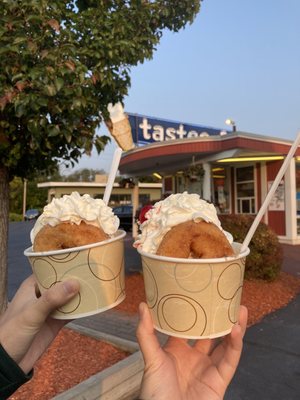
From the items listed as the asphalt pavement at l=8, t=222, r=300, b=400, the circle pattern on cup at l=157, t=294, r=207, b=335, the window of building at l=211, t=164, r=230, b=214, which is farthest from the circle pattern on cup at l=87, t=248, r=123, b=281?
the window of building at l=211, t=164, r=230, b=214

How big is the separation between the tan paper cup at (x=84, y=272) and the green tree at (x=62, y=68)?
4.74ft

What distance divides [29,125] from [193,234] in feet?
6.60

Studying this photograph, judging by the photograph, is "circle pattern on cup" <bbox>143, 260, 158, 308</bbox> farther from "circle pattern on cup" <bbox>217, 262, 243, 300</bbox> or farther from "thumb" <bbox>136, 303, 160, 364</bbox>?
"circle pattern on cup" <bbox>217, 262, 243, 300</bbox>

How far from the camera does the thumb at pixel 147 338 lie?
1.61 m

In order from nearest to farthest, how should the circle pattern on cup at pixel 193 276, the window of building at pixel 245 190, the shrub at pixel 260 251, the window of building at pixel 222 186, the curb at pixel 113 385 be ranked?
the circle pattern on cup at pixel 193 276, the curb at pixel 113 385, the shrub at pixel 260 251, the window of building at pixel 245 190, the window of building at pixel 222 186

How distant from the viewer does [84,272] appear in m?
1.82

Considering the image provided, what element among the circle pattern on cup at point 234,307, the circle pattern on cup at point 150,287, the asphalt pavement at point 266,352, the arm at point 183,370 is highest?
the circle pattern on cup at point 150,287

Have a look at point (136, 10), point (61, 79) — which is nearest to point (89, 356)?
point (61, 79)

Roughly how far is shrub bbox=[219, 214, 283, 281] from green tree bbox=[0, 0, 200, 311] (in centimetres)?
443

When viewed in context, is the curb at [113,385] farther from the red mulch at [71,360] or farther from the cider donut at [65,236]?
the cider donut at [65,236]

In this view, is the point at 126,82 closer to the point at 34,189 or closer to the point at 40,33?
the point at 40,33

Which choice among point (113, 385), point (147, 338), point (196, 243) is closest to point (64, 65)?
point (196, 243)

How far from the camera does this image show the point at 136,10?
419 centimetres

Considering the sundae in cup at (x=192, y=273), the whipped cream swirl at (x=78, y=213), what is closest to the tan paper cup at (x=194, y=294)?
the sundae in cup at (x=192, y=273)
